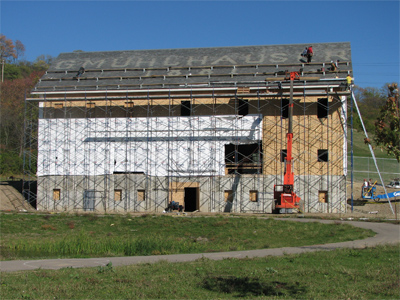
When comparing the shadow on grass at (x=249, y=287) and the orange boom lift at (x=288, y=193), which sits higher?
the orange boom lift at (x=288, y=193)

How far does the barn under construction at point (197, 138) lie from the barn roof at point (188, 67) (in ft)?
0.52

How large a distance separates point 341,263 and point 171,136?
925 inches

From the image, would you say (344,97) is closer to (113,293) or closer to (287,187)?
(287,187)

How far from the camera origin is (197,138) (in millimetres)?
35625

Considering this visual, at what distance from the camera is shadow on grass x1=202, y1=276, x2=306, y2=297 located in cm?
1029

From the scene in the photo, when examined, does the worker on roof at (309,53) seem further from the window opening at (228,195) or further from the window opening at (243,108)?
the window opening at (228,195)

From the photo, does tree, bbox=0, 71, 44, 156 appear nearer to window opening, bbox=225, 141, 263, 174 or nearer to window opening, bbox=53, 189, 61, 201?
window opening, bbox=53, 189, 61, 201

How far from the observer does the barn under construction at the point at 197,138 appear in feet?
113

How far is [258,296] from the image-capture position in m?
10.0

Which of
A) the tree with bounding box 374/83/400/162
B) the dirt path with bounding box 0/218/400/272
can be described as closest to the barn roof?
the dirt path with bounding box 0/218/400/272

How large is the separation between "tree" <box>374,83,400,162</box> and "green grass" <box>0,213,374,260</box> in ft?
32.1

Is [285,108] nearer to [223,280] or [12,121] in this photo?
[223,280]

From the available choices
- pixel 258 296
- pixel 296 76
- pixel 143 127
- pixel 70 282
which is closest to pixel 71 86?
pixel 143 127

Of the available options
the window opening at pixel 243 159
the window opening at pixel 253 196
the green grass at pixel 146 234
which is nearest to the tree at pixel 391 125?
the green grass at pixel 146 234
